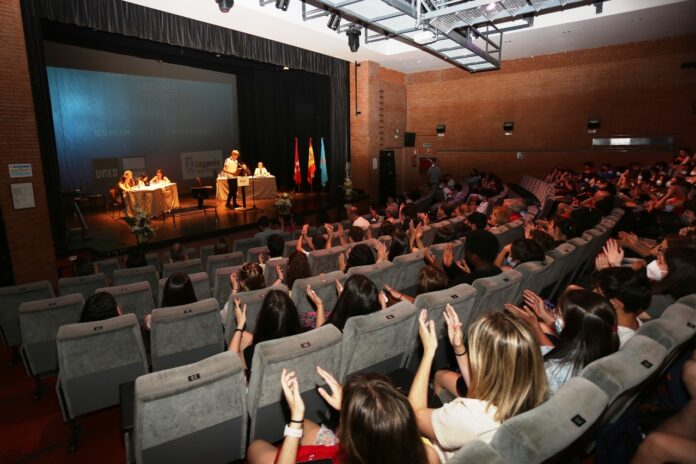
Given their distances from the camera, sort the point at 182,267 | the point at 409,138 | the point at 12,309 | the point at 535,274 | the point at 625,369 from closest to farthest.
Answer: the point at 625,369, the point at 535,274, the point at 12,309, the point at 182,267, the point at 409,138

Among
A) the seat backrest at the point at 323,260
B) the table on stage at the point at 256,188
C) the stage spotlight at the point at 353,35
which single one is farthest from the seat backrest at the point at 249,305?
the table on stage at the point at 256,188

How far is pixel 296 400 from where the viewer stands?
1.59m

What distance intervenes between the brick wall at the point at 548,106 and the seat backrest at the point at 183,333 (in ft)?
38.1

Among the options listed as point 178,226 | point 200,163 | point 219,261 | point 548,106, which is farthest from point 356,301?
point 548,106

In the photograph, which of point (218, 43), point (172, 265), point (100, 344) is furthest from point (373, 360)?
point (218, 43)

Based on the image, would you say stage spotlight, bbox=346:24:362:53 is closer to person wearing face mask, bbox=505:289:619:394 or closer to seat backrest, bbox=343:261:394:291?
seat backrest, bbox=343:261:394:291

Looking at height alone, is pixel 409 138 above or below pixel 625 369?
above

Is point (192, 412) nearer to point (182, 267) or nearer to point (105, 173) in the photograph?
point (182, 267)

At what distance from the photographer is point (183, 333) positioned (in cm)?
288

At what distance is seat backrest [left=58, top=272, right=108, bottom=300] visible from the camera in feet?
14.3

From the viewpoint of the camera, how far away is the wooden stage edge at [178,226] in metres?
7.49

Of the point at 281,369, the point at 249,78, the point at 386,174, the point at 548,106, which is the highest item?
the point at 249,78

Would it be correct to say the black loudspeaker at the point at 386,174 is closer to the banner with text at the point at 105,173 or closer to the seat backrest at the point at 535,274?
the banner with text at the point at 105,173

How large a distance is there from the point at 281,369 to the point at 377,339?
0.61m
